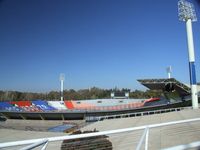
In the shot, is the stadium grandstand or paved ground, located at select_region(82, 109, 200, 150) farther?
the stadium grandstand

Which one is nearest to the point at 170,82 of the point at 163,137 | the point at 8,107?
the point at 8,107

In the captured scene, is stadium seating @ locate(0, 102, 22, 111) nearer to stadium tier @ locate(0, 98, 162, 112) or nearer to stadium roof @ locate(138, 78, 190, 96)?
stadium tier @ locate(0, 98, 162, 112)

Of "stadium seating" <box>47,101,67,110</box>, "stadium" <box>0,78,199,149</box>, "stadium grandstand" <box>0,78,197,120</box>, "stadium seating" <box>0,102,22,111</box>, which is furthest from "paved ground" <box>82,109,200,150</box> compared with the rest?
"stadium seating" <box>47,101,67,110</box>

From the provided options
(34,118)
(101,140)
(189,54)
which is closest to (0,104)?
(34,118)

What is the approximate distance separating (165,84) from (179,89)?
2.83 m

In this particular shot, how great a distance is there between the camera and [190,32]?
35.9 metres

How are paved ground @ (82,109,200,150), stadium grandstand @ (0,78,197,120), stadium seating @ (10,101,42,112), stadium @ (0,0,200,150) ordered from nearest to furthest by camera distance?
paved ground @ (82,109,200,150) → stadium @ (0,0,200,150) → stadium grandstand @ (0,78,197,120) → stadium seating @ (10,101,42,112)

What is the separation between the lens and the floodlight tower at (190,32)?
3491 cm

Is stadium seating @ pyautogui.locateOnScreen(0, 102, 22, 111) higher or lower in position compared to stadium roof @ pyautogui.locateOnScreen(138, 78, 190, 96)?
lower

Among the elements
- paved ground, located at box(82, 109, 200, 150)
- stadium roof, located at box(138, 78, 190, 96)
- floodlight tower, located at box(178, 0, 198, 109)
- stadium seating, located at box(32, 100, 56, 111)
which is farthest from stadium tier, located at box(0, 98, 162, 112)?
paved ground, located at box(82, 109, 200, 150)

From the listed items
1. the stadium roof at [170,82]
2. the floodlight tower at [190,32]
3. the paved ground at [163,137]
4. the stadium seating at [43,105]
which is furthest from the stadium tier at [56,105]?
the paved ground at [163,137]

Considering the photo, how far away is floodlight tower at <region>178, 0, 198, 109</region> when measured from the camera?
34.9 m

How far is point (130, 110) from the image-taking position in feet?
196

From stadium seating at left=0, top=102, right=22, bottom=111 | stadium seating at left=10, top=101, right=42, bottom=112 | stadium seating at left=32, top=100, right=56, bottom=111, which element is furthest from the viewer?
stadium seating at left=32, top=100, right=56, bottom=111
